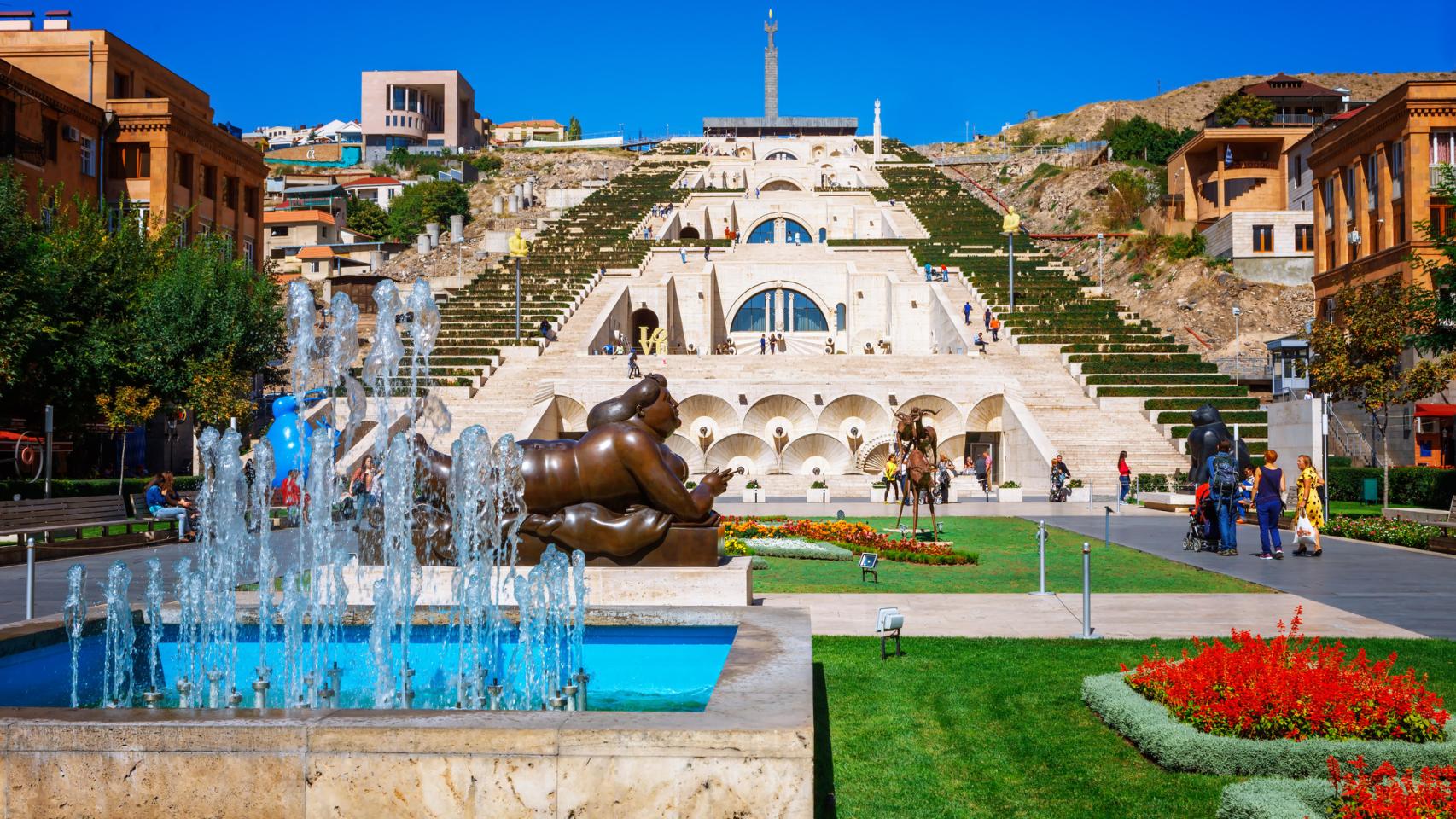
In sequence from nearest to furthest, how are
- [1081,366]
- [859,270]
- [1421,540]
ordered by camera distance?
[1421,540]
[1081,366]
[859,270]

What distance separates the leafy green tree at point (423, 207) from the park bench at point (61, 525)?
6338 cm

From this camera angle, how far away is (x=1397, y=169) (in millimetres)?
35281

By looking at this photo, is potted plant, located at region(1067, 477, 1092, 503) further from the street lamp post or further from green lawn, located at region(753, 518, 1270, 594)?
the street lamp post

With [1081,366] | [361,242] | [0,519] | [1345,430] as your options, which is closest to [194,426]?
[0,519]

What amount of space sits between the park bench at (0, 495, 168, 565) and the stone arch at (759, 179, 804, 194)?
60.3 m

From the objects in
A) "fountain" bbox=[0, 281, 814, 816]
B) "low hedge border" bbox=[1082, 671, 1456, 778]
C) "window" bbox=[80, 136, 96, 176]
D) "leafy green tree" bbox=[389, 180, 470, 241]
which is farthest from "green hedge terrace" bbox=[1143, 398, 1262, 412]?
"leafy green tree" bbox=[389, 180, 470, 241]

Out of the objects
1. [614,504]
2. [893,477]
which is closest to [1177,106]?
[893,477]

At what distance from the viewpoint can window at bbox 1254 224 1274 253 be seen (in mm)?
50688

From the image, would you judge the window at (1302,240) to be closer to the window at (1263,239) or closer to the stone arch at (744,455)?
the window at (1263,239)

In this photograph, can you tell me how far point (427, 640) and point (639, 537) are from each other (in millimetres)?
1849

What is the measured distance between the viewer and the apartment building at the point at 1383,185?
34125 millimetres

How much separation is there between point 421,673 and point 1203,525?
1246 cm

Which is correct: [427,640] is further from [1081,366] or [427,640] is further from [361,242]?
[361,242]

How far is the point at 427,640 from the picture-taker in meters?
7.04
